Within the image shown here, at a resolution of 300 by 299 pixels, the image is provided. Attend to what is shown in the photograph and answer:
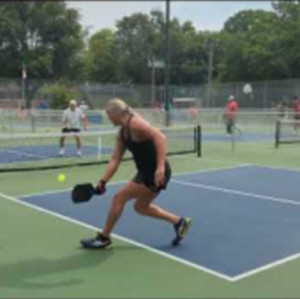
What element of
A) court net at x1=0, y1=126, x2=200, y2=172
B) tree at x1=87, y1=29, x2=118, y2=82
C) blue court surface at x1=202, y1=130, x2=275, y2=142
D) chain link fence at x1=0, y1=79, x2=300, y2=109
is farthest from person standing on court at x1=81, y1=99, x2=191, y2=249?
tree at x1=87, y1=29, x2=118, y2=82

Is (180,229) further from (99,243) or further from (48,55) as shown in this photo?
(48,55)

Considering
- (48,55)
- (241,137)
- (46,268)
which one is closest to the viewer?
(46,268)

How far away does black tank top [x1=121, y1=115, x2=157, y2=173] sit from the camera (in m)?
6.20

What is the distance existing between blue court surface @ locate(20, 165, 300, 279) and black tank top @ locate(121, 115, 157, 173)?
0.95 meters

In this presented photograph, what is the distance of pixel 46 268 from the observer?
598cm

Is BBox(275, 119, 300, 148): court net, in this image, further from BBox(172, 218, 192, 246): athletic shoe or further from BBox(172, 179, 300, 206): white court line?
BBox(172, 218, 192, 246): athletic shoe

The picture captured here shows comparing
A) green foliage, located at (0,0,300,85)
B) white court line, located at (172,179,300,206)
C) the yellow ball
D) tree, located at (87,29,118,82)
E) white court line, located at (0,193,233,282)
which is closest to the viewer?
white court line, located at (0,193,233,282)

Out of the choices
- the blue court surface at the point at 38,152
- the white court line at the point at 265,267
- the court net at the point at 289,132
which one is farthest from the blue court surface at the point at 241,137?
the white court line at the point at 265,267

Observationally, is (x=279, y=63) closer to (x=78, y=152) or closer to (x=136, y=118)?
(x=78, y=152)

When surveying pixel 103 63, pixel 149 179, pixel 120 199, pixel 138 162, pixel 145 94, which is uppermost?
pixel 103 63

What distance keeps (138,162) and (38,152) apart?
39.1 ft

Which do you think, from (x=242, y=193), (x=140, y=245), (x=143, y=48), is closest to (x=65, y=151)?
(x=242, y=193)

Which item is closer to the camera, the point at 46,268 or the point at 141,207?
the point at 46,268

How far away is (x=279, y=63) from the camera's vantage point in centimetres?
3909
